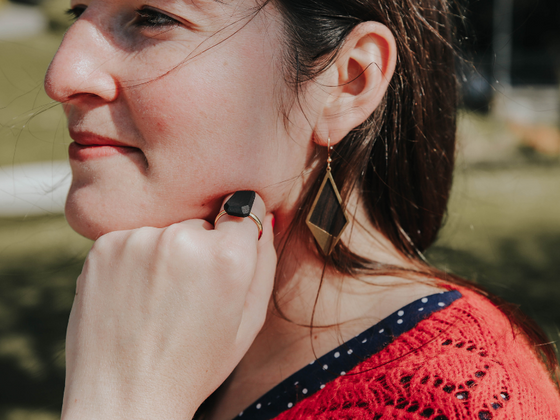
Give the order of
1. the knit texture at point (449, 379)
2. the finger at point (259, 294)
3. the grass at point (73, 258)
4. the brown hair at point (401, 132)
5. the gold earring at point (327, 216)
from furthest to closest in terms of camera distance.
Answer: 1. the grass at point (73, 258)
2. the gold earring at point (327, 216)
3. the brown hair at point (401, 132)
4. the finger at point (259, 294)
5. the knit texture at point (449, 379)

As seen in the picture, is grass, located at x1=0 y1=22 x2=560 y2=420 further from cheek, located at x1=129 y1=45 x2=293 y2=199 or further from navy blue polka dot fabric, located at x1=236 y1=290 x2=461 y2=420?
navy blue polka dot fabric, located at x1=236 y1=290 x2=461 y2=420

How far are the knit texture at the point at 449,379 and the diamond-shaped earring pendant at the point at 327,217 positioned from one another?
0.43 m

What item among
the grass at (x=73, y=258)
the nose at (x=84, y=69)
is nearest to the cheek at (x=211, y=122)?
the nose at (x=84, y=69)

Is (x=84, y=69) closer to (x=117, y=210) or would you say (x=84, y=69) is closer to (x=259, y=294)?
(x=117, y=210)

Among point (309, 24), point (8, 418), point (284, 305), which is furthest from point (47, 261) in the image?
point (309, 24)

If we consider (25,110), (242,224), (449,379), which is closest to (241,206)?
(242,224)

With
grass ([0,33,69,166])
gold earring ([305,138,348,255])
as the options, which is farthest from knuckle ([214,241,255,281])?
grass ([0,33,69,166])

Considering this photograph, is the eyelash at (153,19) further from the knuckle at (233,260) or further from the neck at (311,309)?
the neck at (311,309)

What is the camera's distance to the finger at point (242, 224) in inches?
58.2

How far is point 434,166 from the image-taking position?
7.23 feet

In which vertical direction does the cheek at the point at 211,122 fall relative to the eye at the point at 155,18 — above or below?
below

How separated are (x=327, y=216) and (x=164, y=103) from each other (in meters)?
0.68

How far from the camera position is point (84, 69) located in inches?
61.4

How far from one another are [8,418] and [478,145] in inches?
376
